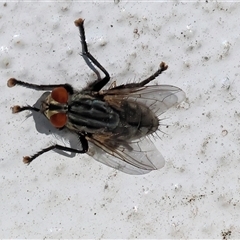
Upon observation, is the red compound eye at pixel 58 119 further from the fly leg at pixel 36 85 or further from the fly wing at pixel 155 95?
the fly wing at pixel 155 95

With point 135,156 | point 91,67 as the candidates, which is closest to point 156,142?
point 135,156

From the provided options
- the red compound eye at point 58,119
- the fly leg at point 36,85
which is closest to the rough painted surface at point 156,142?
the fly leg at point 36,85

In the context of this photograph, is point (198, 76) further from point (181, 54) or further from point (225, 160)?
point (225, 160)

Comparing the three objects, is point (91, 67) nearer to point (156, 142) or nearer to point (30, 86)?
point (30, 86)

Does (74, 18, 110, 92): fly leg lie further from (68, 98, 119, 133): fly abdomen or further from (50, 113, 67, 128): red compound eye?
(50, 113, 67, 128): red compound eye

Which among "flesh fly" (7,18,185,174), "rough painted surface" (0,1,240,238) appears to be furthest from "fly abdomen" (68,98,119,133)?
"rough painted surface" (0,1,240,238)

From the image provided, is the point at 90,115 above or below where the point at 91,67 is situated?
below
